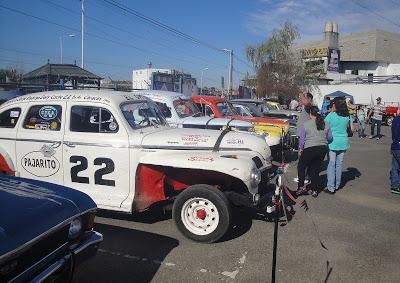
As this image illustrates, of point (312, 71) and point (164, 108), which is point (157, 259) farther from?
point (312, 71)

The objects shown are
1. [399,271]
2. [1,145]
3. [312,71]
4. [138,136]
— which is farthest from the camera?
[312,71]

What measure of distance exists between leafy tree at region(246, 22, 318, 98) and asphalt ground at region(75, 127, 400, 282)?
34.3 m

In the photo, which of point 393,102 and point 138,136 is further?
point 393,102

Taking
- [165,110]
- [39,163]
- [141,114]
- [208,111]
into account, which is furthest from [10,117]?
[208,111]

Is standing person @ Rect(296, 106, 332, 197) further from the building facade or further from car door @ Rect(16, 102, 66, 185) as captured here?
the building facade

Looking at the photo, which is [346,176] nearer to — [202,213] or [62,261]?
[202,213]

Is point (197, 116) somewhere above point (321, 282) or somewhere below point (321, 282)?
above

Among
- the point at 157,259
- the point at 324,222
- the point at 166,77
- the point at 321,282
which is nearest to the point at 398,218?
the point at 324,222

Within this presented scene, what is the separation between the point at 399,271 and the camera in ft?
14.9

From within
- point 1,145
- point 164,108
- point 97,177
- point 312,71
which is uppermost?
point 312,71

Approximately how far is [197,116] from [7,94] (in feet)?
22.9

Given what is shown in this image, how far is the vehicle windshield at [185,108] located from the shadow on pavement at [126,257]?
4876mm

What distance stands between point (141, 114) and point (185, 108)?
4204mm

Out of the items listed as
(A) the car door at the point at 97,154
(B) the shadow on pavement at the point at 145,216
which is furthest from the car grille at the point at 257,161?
(A) the car door at the point at 97,154
